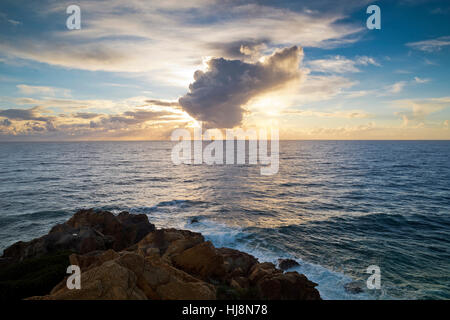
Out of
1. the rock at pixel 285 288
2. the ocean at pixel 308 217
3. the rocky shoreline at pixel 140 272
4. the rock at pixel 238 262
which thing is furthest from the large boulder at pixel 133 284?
the ocean at pixel 308 217

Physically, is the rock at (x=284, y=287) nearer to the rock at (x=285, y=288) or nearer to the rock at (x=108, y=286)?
the rock at (x=285, y=288)

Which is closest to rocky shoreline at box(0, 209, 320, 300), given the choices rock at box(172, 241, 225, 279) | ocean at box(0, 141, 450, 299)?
rock at box(172, 241, 225, 279)

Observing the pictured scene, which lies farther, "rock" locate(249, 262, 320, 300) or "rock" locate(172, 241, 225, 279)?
"rock" locate(172, 241, 225, 279)

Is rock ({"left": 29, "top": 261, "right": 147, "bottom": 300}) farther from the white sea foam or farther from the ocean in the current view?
the ocean

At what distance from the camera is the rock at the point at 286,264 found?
19.4 m

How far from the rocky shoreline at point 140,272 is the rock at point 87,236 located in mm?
73

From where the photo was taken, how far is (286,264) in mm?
19641

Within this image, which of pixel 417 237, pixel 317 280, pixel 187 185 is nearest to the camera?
pixel 317 280

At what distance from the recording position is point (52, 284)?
11398mm

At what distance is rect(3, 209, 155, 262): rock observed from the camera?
17828 mm

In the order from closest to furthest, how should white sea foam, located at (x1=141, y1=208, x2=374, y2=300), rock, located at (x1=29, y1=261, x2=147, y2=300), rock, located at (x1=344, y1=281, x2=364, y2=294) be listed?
rock, located at (x1=29, y1=261, x2=147, y2=300), rock, located at (x1=344, y1=281, x2=364, y2=294), white sea foam, located at (x1=141, y1=208, x2=374, y2=300)
